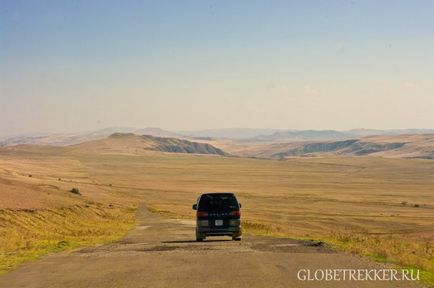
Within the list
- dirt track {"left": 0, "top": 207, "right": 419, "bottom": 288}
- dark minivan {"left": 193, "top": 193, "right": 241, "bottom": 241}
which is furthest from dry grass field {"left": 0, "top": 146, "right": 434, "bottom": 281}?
dark minivan {"left": 193, "top": 193, "right": 241, "bottom": 241}

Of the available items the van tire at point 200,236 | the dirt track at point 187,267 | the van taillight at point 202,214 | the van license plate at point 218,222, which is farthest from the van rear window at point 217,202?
the dirt track at point 187,267

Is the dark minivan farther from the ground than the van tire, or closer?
farther from the ground

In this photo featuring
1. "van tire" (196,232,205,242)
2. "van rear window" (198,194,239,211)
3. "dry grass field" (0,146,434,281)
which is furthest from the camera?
"van rear window" (198,194,239,211)

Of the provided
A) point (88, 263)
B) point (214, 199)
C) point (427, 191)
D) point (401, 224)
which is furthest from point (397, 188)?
point (88, 263)

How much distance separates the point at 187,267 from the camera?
15789mm

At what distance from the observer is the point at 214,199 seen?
25.7 m

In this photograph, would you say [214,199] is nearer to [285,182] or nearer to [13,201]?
[13,201]

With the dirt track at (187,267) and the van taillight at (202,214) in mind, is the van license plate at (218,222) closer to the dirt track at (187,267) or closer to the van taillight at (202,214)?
the van taillight at (202,214)

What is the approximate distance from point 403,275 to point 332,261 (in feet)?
8.94

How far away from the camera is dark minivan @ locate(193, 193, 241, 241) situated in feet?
83.3

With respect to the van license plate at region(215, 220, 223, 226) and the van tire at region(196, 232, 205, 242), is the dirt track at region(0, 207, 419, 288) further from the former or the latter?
the van tire at region(196, 232, 205, 242)

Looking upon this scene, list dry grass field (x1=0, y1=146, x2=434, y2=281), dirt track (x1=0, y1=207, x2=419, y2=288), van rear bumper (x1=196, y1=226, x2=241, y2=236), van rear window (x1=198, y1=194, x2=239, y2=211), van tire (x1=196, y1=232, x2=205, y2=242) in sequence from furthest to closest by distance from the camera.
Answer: van rear window (x1=198, y1=194, x2=239, y2=211) → van tire (x1=196, y1=232, x2=205, y2=242) → van rear bumper (x1=196, y1=226, x2=241, y2=236) → dry grass field (x1=0, y1=146, x2=434, y2=281) → dirt track (x1=0, y1=207, x2=419, y2=288)

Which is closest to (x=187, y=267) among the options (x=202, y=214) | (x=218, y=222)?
(x=218, y=222)

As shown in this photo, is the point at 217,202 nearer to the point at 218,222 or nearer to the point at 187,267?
the point at 218,222
